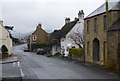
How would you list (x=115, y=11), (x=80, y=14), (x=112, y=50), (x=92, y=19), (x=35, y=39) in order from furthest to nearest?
(x=35, y=39) < (x=80, y=14) < (x=92, y=19) < (x=115, y=11) < (x=112, y=50)

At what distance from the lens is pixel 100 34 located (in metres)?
37.2

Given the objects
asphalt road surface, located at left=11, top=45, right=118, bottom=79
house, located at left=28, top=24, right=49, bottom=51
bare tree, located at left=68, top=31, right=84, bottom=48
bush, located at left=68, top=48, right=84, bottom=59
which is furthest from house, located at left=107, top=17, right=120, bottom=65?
house, located at left=28, top=24, right=49, bottom=51

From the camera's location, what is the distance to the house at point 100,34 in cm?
3303

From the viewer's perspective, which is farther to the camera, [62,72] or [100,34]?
[100,34]

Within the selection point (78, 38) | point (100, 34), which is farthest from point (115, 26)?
point (78, 38)

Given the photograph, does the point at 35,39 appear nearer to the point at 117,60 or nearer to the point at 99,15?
the point at 99,15

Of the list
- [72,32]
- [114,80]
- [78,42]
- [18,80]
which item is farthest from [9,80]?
[72,32]

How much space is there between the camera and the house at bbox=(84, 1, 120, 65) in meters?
33.0

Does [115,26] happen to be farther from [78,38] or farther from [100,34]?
[78,38]

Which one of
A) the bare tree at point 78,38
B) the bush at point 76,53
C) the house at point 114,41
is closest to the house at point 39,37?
the bare tree at point 78,38

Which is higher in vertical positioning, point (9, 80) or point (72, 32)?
point (72, 32)

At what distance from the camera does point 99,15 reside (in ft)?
121

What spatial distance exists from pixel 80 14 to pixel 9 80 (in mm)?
46367

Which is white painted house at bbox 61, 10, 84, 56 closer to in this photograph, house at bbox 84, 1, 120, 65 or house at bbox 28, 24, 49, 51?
house at bbox 84, 1, 120, 65
